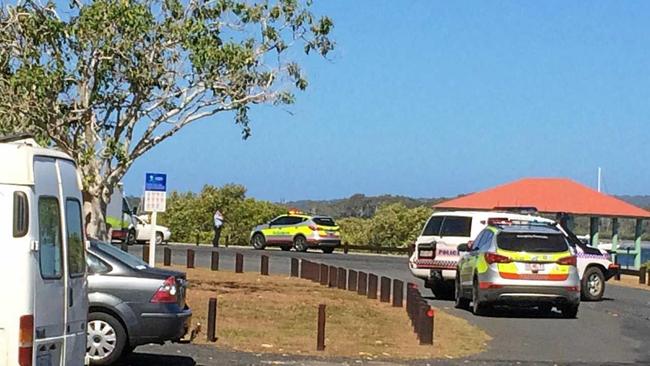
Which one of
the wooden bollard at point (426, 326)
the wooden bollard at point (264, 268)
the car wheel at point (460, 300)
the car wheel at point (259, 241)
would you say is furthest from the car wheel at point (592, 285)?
the car wheel at point (259, 241)

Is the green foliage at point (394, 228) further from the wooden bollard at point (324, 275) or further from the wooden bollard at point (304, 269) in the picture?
the wooden bollard at point (324, 275)

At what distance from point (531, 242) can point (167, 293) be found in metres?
10.2

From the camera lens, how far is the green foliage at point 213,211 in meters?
62.2

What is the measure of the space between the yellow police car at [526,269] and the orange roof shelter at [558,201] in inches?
1028

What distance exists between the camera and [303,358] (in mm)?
16250

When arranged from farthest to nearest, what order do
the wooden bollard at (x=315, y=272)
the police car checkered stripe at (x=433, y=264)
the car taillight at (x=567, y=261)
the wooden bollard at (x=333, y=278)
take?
the wooden bollard at (x=315, y=272)
the wooden bollard at (x=333, y=278)
the police car checkered stripe at (x=433, y=264)
the car taillight at (x=567, y=261)

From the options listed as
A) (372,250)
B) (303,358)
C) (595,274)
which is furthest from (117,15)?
(372,250)

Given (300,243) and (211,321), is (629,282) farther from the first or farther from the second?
(211,321)

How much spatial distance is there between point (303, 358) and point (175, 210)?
49.2 m

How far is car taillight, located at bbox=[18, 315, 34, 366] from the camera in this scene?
911 centimetres

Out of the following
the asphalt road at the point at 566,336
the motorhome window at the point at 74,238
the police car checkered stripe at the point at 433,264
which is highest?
the motorhome window at the point at 74,238

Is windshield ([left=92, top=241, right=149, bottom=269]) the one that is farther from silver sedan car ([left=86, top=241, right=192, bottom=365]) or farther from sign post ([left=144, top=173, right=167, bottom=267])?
sign post ([left=144, top=173, right=167, bottom=267])

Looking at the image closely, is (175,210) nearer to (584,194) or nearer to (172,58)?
(584,194)

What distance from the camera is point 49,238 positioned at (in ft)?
31.9
